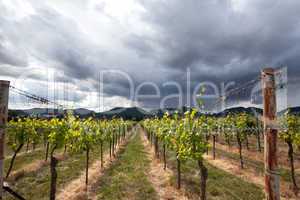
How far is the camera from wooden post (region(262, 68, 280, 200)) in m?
3.47

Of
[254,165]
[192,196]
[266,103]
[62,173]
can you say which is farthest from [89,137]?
[254,165]

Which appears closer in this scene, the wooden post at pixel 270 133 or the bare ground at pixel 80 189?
the wooden post at pixel 270 133

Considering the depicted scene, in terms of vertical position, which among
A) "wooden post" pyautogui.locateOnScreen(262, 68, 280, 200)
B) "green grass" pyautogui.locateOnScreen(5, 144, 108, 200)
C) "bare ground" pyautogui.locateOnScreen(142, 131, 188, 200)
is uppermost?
"wooden post" pyautogui.locateOnScreen(262, 68, 280, 200)

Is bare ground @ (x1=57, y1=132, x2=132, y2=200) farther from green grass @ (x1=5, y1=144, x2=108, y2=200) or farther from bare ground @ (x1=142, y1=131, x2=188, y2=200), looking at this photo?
bare ground @ (x1=142, y1=131, x2=188, y2=200)

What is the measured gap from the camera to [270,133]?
358 centimetres

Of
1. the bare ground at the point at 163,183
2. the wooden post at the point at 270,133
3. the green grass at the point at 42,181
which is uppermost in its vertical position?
the wooden post at the point at 270,133

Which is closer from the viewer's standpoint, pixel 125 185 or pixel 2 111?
pixel 2 111

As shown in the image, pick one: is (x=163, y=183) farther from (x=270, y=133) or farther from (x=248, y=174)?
(x=270, y=133)

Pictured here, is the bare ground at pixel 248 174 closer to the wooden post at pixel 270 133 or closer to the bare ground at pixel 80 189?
the wooden post at pixel 270 133

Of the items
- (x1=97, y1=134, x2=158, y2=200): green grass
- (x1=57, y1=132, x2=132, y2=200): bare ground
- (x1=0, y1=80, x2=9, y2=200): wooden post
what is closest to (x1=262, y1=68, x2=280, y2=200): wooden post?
(x1=0, y1=80, x2=9, y2=200): wooden post

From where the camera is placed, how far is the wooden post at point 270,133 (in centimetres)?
347

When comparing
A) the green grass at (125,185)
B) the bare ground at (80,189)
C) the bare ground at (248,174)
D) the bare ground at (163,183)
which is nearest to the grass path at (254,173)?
the bare ground at (248,174)

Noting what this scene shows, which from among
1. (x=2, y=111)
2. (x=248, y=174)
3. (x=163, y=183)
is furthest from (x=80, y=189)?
(x=248, y=174)

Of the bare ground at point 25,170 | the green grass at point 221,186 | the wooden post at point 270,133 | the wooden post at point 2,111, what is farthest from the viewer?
the bare ground at point 25,170
